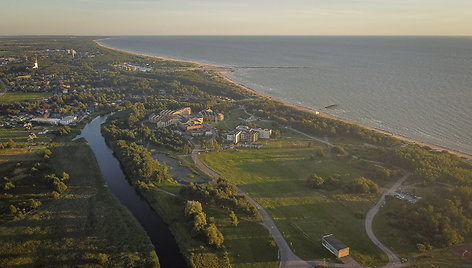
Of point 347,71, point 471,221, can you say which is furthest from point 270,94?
point 471,221

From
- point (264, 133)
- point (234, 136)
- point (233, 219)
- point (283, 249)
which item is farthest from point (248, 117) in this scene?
point (283, 249)

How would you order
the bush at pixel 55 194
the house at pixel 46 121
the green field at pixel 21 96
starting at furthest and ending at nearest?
the green field at pixel 21 96 < the house at pixel 46 121 < the bush at pixel 55 194

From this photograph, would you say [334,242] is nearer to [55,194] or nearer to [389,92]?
[55,194]

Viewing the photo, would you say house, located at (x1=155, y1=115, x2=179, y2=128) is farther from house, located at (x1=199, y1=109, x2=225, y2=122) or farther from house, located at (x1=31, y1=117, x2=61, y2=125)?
house, located at (x1=31, y1=117, x2=61, y2=125)

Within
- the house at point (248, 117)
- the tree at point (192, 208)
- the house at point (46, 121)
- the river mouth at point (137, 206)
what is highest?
the house at point (248, 117)

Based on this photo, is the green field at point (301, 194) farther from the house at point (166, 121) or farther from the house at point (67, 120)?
the house at point (67, 120)

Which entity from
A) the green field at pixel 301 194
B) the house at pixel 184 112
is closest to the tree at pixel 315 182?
the green field at pixel 301 194

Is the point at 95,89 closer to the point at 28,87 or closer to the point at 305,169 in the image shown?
the point at 28,87
